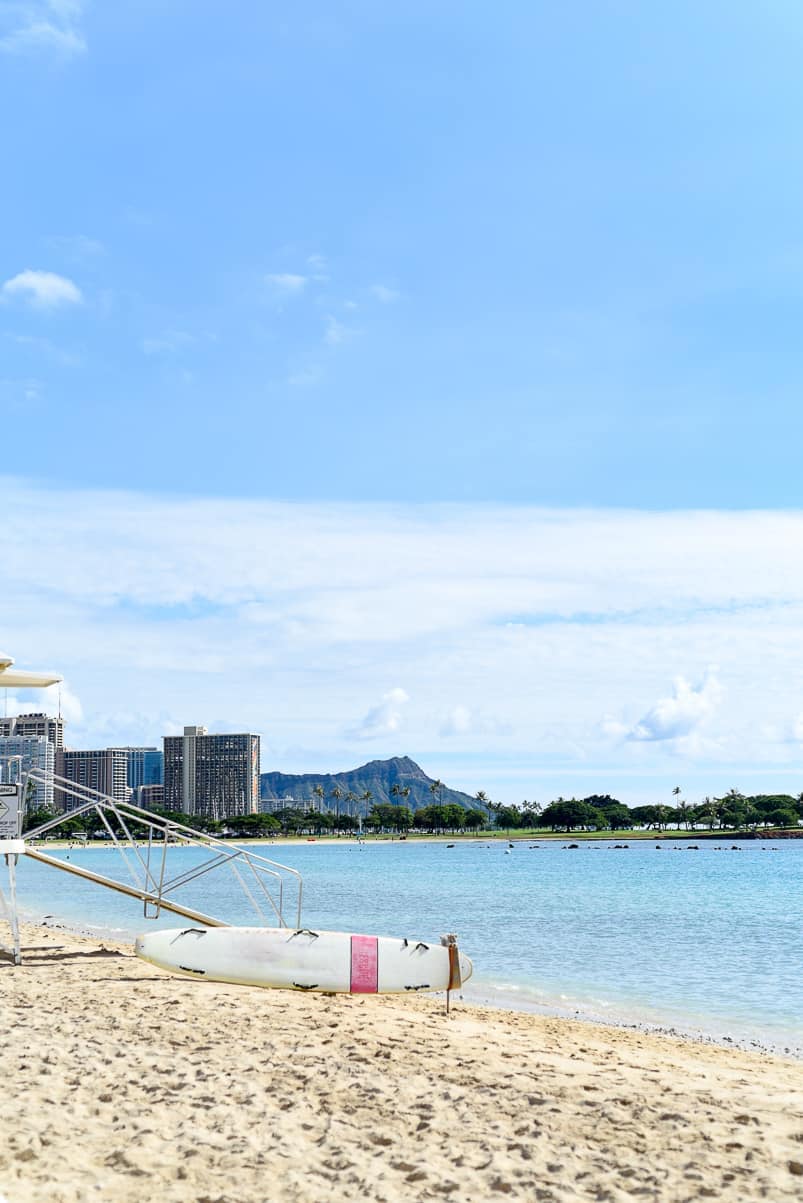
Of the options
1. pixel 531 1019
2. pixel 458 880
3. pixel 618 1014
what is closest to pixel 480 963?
pixel 618 1014

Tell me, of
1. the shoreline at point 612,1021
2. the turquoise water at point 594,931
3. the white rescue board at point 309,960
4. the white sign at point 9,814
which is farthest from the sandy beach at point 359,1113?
the turquoise water at point 594,931

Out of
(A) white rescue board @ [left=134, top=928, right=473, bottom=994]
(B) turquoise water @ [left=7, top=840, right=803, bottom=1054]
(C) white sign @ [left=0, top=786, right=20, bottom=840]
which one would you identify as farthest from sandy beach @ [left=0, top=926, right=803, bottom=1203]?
(B) turquoise water @ [left=7, top=840, right=803, bottom=1054]

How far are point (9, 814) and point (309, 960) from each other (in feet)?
15.7

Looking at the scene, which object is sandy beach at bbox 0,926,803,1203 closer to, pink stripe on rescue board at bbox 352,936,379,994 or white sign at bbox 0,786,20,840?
pink stripe on rescue board at bbox 352,936,379,994

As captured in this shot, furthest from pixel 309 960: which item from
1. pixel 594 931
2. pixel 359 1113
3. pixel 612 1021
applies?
pixel 594 931

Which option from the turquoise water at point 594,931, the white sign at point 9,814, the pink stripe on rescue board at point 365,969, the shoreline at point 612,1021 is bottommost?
the turquoise water at point 594,931

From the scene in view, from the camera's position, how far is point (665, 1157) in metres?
6.16

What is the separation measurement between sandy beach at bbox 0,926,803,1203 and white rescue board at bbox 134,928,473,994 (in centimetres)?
188

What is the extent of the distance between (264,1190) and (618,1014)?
10.9 m

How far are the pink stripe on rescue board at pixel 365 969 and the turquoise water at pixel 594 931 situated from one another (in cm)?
360

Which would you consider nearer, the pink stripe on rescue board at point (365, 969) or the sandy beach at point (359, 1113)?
the sandy beach at point (359, 1113)

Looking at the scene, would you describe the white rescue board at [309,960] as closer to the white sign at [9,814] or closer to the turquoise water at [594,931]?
the white sign at [9,814]

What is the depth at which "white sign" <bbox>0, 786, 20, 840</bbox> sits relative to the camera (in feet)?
47.1

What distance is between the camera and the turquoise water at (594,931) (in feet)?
53.5
